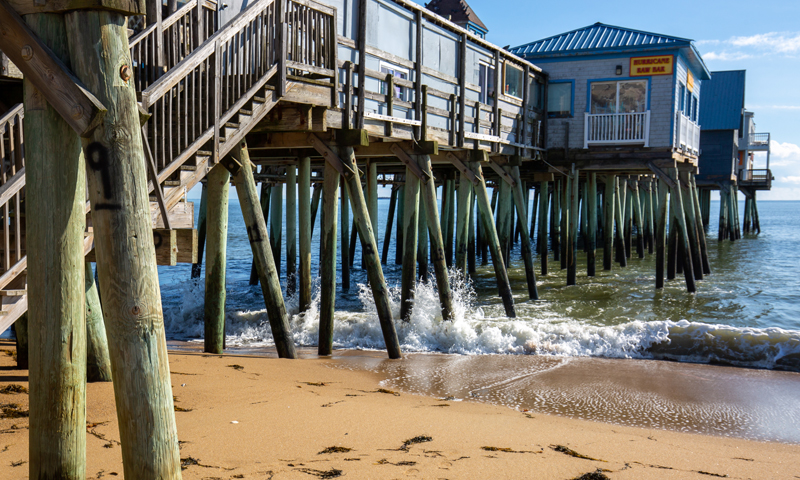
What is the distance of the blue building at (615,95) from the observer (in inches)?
653

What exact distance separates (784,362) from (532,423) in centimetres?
610

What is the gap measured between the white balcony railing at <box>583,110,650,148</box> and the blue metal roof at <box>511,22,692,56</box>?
1.78m

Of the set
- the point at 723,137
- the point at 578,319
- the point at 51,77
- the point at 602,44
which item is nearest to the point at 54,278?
the point at 51,77

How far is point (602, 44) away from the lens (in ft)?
56.3

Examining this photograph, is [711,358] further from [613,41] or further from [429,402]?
[613,41]

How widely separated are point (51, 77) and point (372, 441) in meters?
3.13

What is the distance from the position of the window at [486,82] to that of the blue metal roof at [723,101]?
84.3 ft

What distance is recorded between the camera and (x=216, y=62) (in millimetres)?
6219

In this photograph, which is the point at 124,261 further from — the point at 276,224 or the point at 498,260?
the point at 276,224

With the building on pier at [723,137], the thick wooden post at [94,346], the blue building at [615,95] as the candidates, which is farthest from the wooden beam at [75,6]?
the building on pier at [723,137]

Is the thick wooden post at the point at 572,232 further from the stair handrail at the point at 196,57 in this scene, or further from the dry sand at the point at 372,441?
the stair handrail at the point at 196,57

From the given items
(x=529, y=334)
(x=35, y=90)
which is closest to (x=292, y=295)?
(x=529, y=334)

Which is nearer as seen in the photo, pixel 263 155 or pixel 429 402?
pixel 429 402

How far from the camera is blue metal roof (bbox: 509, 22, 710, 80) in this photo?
16.8 m
